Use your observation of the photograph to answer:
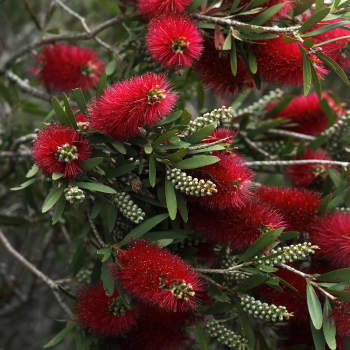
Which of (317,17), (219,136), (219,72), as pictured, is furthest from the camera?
(219,72)

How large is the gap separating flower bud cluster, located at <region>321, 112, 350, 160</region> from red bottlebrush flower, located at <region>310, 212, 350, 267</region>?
1.57 feet

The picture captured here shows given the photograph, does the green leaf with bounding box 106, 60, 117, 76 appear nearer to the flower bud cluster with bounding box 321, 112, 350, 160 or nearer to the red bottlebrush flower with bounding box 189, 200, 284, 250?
the red bottlebrush flower with bounding box 189, 200, 284, 250

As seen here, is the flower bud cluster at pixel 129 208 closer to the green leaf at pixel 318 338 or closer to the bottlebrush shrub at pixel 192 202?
the bottlebrush shrub at pixel 192 202

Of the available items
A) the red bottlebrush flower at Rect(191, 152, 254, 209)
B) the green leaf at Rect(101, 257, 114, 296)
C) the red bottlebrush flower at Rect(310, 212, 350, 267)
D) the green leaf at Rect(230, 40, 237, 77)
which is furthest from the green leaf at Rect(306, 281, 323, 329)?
the green leaf at Rect(230, 40, 237, 77)

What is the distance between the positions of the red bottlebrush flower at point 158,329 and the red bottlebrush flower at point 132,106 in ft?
1.63

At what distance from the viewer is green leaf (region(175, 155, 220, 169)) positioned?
3.74 feet

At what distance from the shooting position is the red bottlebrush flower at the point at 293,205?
1341 millimetres

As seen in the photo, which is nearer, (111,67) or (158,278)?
(158,278)

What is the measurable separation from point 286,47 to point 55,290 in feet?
3.29

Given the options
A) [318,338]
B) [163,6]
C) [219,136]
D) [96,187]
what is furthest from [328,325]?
[163,6]

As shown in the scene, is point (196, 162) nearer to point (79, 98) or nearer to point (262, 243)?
point (262, 243)

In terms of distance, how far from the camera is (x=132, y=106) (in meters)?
1.12

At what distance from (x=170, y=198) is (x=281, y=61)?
19.3 inches

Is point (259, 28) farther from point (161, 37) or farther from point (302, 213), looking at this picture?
point (302, 213)
